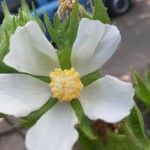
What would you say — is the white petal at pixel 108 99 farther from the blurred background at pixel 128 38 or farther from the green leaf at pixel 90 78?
the blurred background at pixel 128 38

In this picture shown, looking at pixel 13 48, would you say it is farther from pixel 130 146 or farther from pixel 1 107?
pixel 130 146

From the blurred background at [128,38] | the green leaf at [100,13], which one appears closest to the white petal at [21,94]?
the green leaf at [100,13]

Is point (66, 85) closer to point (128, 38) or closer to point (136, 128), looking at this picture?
point (136, 128)

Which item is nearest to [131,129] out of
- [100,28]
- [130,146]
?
[130,146]

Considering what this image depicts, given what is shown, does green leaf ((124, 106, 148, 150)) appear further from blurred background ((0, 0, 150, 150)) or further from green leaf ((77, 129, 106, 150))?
blurred background ((0, 0, 150, 150))

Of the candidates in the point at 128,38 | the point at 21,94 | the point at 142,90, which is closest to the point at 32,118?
the point at 21,94
